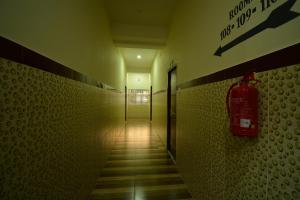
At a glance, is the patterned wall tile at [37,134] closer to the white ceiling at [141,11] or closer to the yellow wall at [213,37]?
the yellow wall at [213,37]

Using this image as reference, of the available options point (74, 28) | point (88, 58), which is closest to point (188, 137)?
point (88, 58)

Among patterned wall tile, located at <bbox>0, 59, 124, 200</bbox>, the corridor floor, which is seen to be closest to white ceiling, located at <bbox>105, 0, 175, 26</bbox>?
patterned wall tile, located at <bbox>0, 59, 124, 200</bbox>

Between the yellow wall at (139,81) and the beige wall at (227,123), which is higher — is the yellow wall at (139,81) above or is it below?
above

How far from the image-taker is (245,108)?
84cm

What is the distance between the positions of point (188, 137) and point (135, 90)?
7257mm

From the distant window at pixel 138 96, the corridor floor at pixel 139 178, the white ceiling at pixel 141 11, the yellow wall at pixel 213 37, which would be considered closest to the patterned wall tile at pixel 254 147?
the yellow wall at pixel 213 37

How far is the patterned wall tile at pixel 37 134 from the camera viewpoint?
592 millimetres

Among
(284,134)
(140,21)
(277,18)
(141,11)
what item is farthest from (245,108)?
(140,21)

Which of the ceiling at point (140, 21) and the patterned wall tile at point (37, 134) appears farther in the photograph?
the ceiling at point (140, 21)

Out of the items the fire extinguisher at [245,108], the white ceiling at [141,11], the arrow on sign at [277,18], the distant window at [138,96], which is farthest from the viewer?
the distant window at [138,96]

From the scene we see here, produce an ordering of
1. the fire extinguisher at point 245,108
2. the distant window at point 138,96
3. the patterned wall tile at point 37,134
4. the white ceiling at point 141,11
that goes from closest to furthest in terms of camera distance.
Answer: the patterned wall tile at point 37,134, the fire extinguisher at point 245,108, the white ceiling at point 141,11, the distant window at point 138,96

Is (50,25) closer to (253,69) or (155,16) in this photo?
(253,69)

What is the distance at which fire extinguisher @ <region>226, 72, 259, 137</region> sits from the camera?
82 centimetres

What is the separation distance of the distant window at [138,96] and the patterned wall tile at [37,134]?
758cm
